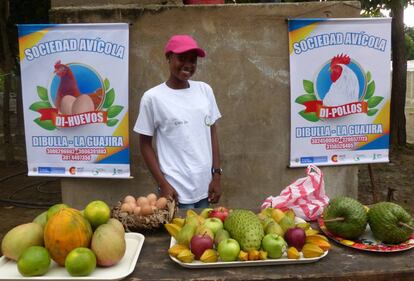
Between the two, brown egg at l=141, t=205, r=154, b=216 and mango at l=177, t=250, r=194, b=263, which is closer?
mango at l=177, t=250, r=194, b=263

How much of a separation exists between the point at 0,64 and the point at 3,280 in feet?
23.5

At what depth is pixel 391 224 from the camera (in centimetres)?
204

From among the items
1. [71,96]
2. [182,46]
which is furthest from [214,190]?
[71,96]

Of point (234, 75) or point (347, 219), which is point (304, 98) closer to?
point (234, 75)

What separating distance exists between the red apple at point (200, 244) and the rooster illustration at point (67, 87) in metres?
2.49

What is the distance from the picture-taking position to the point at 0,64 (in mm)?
→ 8023

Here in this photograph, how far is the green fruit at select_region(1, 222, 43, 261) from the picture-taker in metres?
1.87

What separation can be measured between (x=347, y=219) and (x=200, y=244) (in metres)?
0.73

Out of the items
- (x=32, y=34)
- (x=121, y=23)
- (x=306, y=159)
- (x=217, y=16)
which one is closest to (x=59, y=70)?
(x=32, y=34)

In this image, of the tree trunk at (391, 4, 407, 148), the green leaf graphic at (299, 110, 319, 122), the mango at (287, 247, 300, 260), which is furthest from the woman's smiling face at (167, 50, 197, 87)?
the tree trunk at (391, 4, 407, 148)

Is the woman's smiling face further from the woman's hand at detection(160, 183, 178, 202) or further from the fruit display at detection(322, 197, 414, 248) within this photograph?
the fruit display at detection(322, 197, 414, 248)

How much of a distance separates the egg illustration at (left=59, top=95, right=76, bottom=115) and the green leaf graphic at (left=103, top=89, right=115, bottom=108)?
294 millimetres

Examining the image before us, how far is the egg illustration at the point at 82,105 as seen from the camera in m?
4.07

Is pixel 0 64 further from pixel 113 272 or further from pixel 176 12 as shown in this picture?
pixel 113 272
